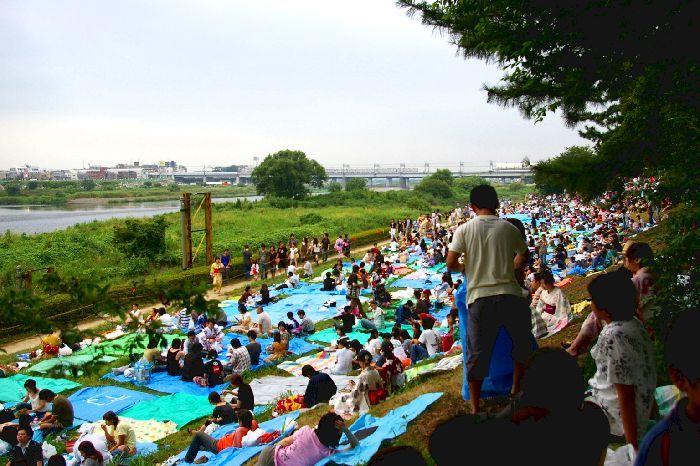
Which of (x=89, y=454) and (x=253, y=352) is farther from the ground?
(x=89, y=454)

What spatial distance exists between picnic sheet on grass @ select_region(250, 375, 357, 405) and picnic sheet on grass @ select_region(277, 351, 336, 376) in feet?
1.09

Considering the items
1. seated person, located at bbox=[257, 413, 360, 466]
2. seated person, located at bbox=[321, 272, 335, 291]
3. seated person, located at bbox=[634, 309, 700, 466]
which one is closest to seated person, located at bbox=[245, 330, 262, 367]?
seated person, located at bbox=[257, 413, 360, 466]

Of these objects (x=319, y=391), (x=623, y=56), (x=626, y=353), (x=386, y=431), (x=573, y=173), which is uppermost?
(x=623, y=56)

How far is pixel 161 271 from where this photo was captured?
2025 centimetres

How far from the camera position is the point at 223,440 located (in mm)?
6344

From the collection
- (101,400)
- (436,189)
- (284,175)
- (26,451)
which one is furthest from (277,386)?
(436,189)

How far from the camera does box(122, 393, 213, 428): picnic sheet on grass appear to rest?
25.9 ft

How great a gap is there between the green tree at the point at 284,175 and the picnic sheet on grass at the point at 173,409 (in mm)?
44516

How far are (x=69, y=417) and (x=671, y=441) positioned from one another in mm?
7881

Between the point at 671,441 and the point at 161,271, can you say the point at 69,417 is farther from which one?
the point at 161,271

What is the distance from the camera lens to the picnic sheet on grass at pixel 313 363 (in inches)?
371

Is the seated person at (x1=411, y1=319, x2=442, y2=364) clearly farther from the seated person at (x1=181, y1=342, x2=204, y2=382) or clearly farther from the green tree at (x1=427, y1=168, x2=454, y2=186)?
the green tree at (x1=427, y1=168, x2=454, y2=186)

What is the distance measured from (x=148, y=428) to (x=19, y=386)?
118 inches

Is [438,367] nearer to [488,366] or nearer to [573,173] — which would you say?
[573,173]
